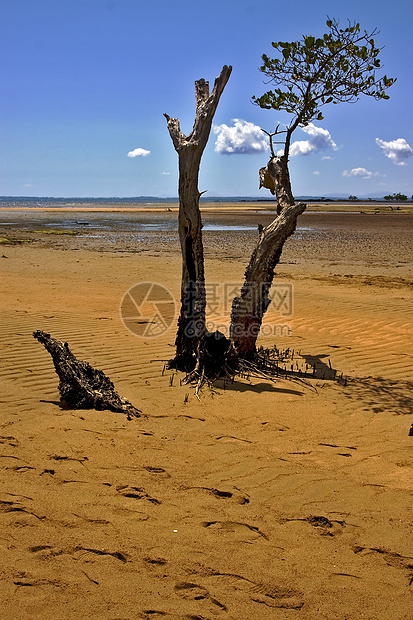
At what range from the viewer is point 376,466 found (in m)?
4.06

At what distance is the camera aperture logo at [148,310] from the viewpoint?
8695 millimetres

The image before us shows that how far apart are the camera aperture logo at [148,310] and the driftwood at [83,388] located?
3.06 meters

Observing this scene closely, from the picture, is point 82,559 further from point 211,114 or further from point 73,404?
point 211,114

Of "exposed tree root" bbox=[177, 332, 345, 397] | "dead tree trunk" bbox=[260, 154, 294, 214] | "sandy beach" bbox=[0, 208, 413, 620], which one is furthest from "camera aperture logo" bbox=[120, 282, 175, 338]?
"dead tree trunk" bbox=[260, 154, 294, 214]

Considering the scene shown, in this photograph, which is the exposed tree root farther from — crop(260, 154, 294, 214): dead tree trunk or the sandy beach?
crop(260, 154, 294, 214): dead tree trunk

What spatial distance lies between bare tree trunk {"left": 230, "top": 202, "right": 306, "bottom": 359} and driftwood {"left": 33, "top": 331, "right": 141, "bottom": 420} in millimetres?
1923

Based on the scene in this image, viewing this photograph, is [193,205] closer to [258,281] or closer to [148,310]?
[258,281]

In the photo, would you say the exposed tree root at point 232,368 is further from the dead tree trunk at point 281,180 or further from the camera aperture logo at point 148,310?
the camera aperture logo at point 148,310

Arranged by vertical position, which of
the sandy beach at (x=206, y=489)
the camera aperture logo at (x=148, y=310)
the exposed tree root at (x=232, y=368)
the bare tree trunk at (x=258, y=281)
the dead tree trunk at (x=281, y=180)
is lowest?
the sandy beach at (x=206, y=489)

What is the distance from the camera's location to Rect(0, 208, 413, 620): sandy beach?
2.64m

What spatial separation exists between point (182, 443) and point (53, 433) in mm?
1100

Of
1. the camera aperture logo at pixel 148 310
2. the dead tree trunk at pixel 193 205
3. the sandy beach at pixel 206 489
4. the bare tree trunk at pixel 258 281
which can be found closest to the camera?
the sandy beach at pixel 206 489

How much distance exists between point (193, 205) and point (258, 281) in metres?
1.29

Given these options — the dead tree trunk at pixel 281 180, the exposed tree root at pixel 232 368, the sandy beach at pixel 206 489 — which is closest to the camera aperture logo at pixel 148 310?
the sandy beach at pixel 206 489
